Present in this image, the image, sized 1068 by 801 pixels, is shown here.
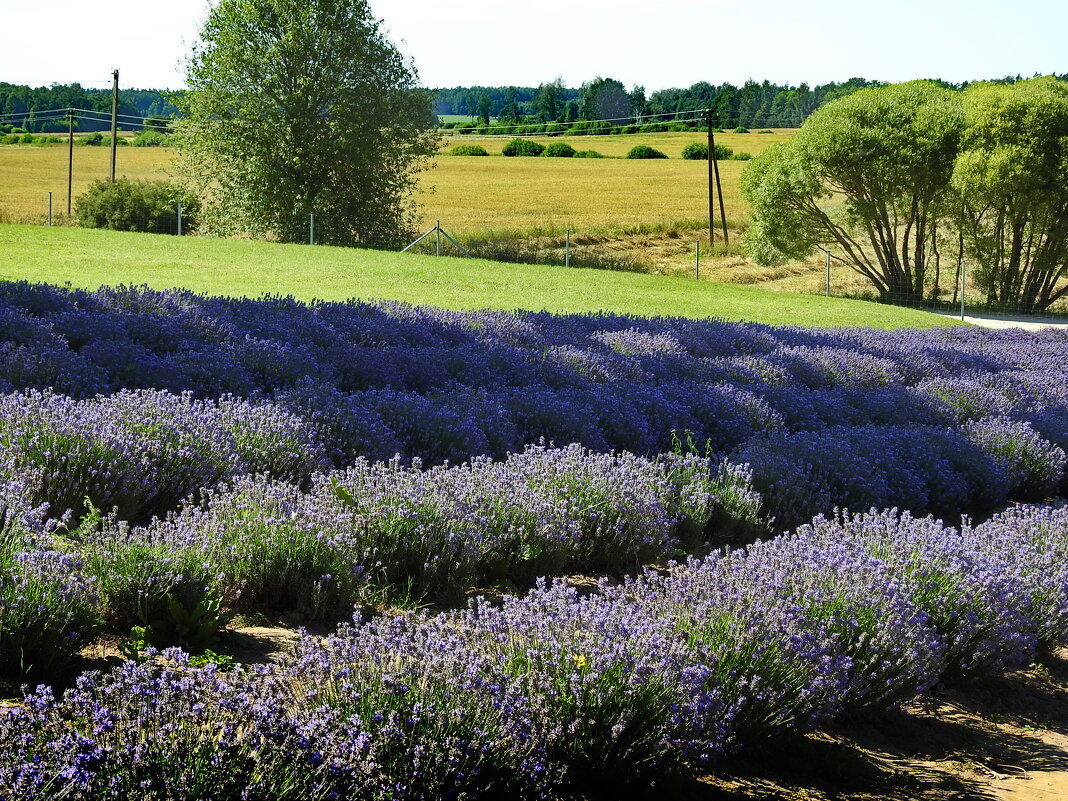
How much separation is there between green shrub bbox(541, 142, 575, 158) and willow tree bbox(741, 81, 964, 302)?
47.6 m

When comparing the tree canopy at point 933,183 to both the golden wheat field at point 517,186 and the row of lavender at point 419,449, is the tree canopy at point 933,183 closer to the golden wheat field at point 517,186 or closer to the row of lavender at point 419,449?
the golden wheat field at point 517,186

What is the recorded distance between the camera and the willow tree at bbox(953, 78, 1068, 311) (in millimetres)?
27969

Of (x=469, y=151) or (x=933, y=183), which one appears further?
(x=469, y=151)

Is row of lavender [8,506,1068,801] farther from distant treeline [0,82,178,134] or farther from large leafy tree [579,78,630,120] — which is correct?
large leafy tree [579,78,630,120]

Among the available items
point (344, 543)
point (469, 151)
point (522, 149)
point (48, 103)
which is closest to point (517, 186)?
point (522, 149)

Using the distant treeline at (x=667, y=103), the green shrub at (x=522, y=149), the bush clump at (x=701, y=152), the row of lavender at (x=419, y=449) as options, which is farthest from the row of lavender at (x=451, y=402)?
Answer: the distant treeline at (x=667, y=103)

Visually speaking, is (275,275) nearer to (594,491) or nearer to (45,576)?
(594,491)

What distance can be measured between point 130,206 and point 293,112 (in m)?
6.98

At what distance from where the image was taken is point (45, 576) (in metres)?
2.94

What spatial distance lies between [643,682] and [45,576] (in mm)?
1745

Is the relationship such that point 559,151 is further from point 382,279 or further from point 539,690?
point 539,690

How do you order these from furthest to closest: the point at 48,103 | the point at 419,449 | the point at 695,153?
the point at 48,103 < the point at 695,153 < the point at 419,449

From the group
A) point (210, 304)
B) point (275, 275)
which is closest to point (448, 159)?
point (275, 275)

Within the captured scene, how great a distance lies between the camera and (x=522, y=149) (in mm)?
78500
